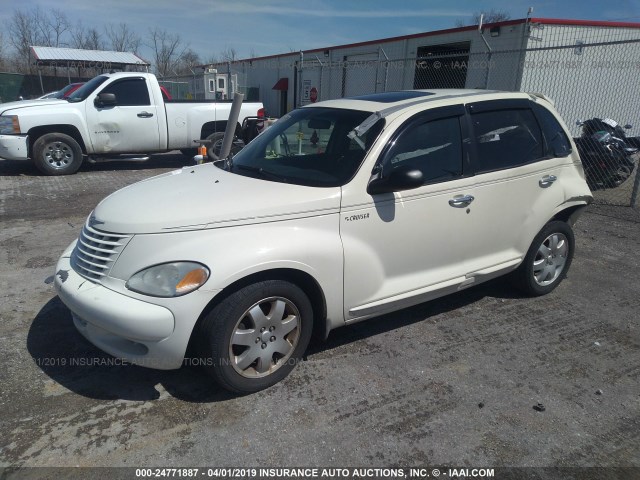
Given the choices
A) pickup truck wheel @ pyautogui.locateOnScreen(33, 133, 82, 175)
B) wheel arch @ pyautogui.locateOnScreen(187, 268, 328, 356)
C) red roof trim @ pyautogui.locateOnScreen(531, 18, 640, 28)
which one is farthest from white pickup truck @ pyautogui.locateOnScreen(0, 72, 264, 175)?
red roof trim @ pyautogui.locateOnScreen(531, 18, 640, 28)

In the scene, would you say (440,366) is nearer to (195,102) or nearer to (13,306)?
(13,306)

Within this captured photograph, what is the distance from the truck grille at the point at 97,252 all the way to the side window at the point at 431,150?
1.84 meters

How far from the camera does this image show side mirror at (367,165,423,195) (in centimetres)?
316

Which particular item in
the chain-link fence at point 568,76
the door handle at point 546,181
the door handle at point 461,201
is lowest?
the door handle at point 461,201

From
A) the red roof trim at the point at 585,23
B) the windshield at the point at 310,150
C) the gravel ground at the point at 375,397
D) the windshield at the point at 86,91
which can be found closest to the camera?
the gravel ground at the point at 375,397

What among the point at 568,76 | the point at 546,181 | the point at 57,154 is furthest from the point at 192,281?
the point at 568,76

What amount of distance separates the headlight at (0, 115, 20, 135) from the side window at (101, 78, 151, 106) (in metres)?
1.78

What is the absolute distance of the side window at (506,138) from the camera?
388cm

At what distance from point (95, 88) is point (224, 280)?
861 cm

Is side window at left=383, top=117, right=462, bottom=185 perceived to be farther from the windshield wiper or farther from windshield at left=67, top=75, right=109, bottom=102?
windshield at left=67, top=75, right=109, bottom=102

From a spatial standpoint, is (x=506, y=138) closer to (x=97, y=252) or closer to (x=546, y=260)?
(x=546, y=260)

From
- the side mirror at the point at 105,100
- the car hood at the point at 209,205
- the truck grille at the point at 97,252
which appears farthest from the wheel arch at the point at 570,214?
the side mirror at the point at 105,100

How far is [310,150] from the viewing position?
3773 millimetres

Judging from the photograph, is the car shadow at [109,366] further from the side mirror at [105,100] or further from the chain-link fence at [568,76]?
the chain-link fence at [568,76]
